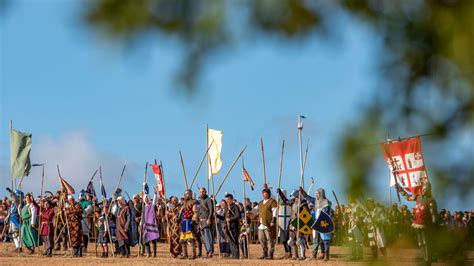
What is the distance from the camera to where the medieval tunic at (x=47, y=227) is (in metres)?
28.8

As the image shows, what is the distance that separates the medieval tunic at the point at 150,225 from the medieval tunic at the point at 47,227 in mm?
2791

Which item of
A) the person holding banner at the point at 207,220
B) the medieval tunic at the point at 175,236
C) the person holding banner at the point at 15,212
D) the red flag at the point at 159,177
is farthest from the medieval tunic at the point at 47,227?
the person holding banner at the point at 207,220

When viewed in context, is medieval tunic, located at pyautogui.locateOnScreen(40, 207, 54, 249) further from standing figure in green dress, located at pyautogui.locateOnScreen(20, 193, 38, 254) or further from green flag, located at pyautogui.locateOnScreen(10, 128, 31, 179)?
green flag, located at pyautogui.locateOnScreen(10, 128, 31, 179)

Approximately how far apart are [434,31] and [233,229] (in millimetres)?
24209

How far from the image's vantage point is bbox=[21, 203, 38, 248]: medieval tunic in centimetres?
2978

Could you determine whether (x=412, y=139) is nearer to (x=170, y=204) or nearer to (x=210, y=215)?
(x=210, y=215)

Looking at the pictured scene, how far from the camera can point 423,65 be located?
2840mm

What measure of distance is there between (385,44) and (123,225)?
26209 mm

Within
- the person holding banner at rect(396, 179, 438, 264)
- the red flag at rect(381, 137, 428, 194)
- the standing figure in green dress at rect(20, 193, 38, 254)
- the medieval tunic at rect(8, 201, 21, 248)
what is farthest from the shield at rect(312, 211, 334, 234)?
the person holding banner at rect(396, 179, 438, 264)

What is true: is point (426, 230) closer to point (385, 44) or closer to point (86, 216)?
point (385, 44)

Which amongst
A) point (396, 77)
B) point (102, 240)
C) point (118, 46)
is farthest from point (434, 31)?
point (102, 240)

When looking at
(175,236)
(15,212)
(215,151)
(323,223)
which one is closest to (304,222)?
(323,223)

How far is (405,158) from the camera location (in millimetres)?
3123

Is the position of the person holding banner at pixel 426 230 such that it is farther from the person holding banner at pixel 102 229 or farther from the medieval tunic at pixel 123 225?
the person holding banner at pixel 102 229
